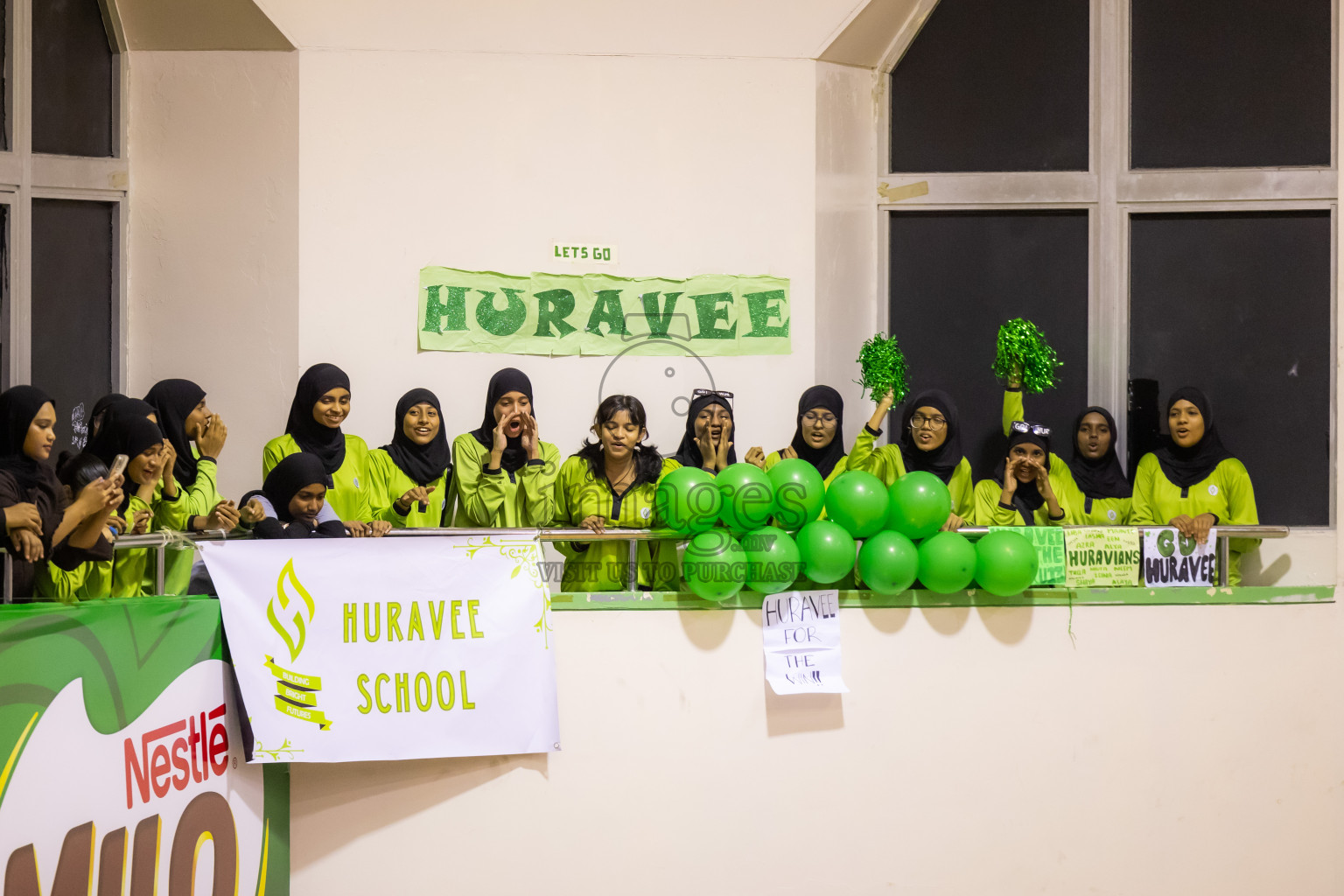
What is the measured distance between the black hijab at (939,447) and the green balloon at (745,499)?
1.17m

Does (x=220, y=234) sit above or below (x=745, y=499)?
above

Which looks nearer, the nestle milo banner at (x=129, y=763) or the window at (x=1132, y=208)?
the nestle milo banner at (x=129, y=763)

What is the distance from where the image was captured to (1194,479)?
469 centimetres

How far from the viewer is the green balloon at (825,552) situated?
349cm

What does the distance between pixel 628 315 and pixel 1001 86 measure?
86.2 inches

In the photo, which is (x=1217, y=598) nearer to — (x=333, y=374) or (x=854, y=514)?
(x=854, y=514)

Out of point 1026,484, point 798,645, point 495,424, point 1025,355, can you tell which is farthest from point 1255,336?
point 495,424

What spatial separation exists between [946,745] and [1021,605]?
20.8 inches

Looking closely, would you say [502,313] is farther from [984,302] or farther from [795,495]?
[984,302]

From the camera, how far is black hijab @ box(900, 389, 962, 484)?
4488mm

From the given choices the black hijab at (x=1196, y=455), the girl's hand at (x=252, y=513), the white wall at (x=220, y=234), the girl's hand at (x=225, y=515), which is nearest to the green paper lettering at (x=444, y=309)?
the white wall at (x=220, y=234)

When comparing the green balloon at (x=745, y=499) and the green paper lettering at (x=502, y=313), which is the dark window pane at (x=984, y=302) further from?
the green balloon at (x=745, y=499)

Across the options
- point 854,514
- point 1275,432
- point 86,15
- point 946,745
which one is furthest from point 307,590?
point 1275,432

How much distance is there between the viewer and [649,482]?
3.91m
